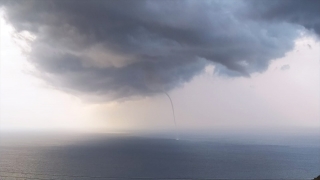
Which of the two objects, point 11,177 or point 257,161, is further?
point 257,161

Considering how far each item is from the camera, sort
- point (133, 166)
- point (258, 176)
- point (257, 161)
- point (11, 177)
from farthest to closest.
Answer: point (257, 161), point (133, 166), point (258, 176), point (11, 177)

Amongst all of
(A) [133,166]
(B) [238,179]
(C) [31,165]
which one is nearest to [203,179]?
(B) [238,179]

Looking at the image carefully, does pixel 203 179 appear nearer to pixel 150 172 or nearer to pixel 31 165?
pixel 150 172

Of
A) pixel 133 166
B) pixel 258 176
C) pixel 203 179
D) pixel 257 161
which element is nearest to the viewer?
pixel 203 179

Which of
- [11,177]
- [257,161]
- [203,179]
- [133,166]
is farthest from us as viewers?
[257,161]

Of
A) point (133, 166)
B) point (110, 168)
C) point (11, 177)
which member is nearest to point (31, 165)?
point (11, 177)

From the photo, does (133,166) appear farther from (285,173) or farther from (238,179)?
(285,173)

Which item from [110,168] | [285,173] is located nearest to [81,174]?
[110,168]

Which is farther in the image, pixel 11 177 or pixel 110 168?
pixel 110 168

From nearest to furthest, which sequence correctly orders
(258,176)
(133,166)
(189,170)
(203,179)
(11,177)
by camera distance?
(11,177)
(203,179)
(258,176)
(189,170)
(133,166)
